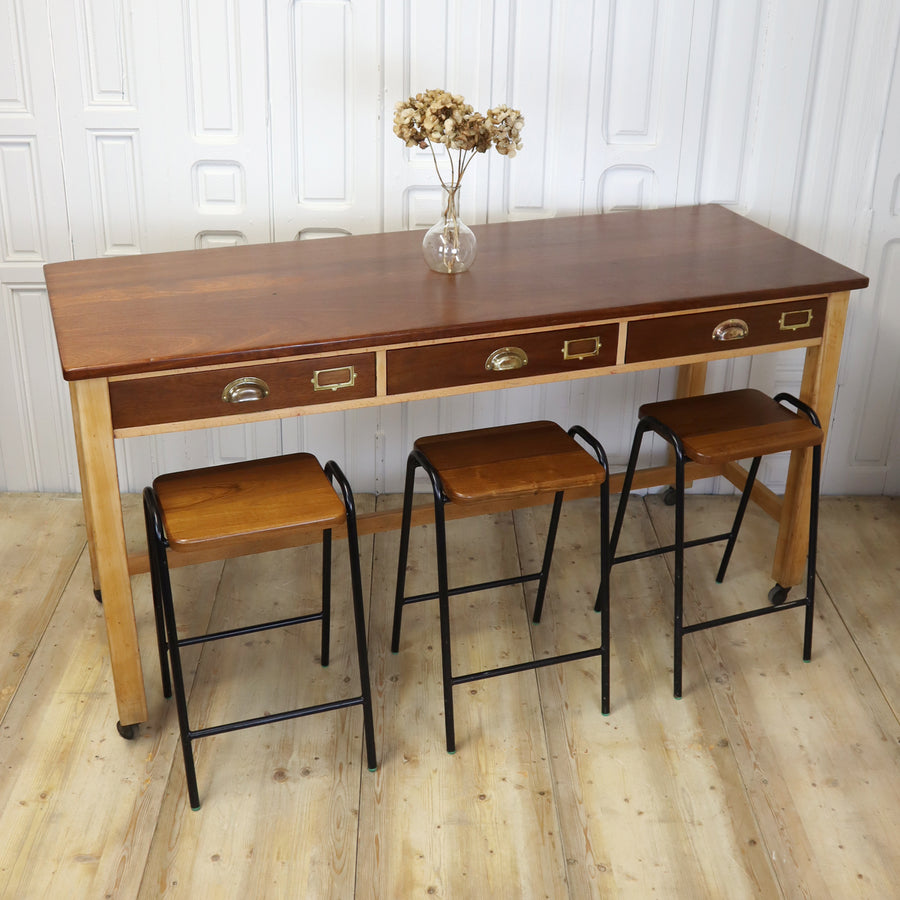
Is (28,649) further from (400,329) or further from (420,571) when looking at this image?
A: (400,329)

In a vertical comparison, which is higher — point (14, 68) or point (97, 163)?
point (14, 68)

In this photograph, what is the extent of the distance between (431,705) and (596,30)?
6.51 feet

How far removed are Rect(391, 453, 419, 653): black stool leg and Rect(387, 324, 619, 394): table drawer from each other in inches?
8.8

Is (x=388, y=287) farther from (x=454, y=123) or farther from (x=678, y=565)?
(x=678, y=565)

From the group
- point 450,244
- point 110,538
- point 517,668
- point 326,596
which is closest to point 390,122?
point 450,244

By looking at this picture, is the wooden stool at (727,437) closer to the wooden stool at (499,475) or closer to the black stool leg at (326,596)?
the wooden stool at (499,475)

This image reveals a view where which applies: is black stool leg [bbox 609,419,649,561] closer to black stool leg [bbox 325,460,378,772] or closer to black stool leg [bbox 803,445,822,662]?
black stool leg [bbox 803,445,822,662]

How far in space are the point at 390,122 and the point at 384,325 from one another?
1.05 meters

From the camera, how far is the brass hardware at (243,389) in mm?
2285

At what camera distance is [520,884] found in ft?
7.30

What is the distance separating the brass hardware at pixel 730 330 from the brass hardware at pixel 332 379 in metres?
0.93

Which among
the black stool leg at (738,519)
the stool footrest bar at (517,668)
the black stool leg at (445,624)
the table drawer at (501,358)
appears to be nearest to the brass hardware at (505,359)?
the table drawer at (501,358)

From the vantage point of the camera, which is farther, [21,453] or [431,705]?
[21,453]

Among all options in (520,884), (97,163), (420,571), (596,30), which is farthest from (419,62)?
(520,884)
